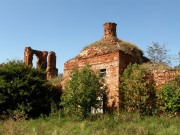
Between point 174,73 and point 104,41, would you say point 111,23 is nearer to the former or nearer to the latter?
point 104,41

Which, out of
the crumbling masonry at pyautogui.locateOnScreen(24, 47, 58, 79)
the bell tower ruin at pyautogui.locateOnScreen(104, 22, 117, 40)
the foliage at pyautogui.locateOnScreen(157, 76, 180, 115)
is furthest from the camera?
the crumbling masonry at pyautogui.locateOnScreen(24, 47, 58, 79)

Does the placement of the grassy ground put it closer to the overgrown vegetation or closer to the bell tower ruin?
the overgrown vegetation

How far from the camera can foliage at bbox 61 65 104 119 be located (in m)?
17.4

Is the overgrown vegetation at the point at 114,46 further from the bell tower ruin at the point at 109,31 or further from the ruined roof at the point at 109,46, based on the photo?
the bell tower ruin at the point at 109,31

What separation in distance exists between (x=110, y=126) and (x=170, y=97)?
391 cm

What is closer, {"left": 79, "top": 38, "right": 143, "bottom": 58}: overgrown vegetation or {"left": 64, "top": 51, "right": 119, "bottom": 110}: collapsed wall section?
{"left": 64, "top": 51, "right": 119, "bottom": 110}: collapsed wall section

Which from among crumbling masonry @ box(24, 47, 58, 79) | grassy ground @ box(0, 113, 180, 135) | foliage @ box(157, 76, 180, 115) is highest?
crumbling masonry @ box(24, 47, 58, 79)

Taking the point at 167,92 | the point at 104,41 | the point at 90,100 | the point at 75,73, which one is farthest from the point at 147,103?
the point at 104,41

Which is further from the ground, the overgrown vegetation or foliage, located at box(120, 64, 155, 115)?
the overgrown vegetation

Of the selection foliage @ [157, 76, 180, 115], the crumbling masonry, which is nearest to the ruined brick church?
foliage @ [157, 76, 180, 115]

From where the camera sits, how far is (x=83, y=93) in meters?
17.4

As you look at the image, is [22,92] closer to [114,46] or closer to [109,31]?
[114,46]

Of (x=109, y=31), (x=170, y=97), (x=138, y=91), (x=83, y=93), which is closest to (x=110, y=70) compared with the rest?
(x=83, y=93)

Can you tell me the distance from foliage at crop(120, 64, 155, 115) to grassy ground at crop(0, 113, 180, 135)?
102 centimetres
